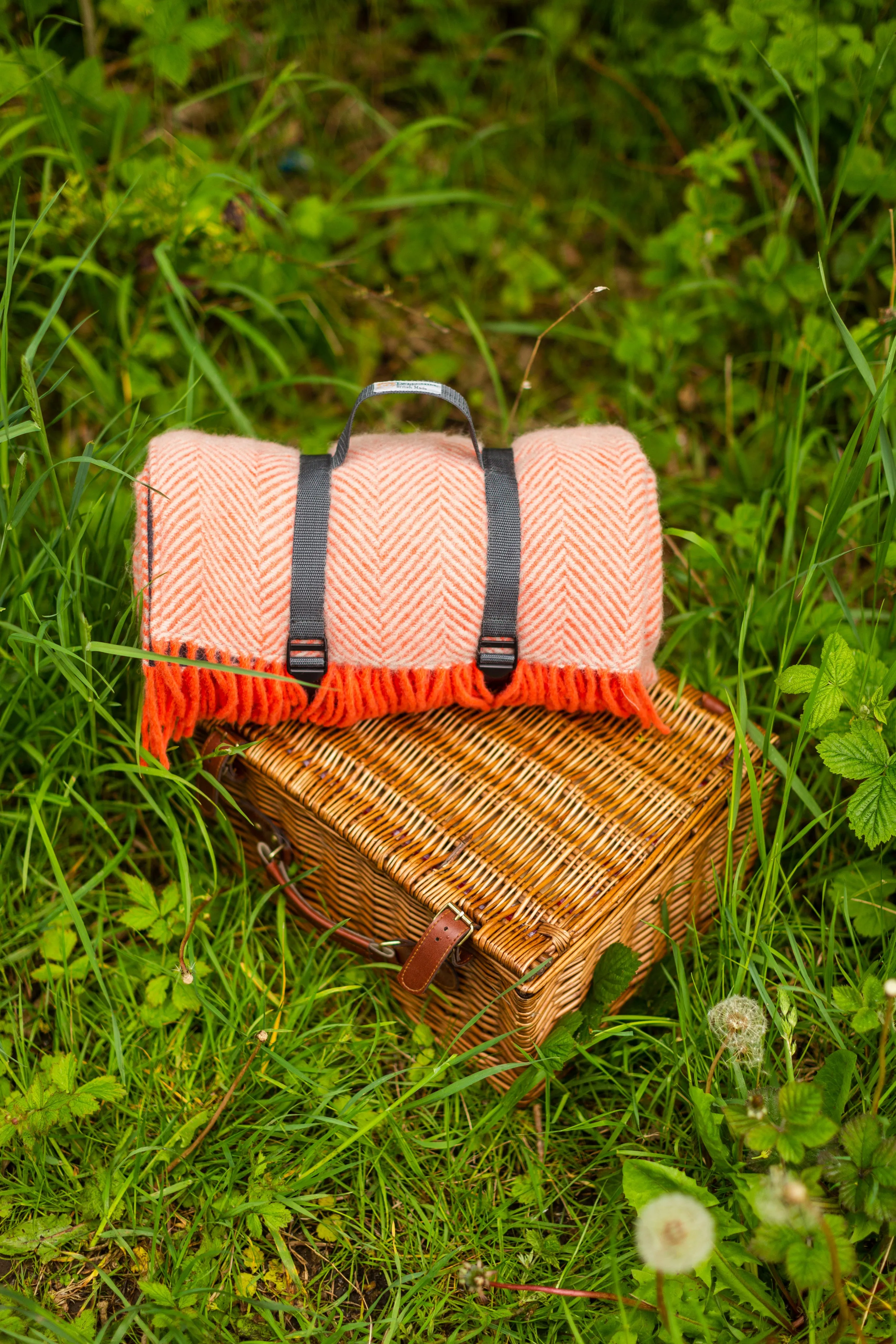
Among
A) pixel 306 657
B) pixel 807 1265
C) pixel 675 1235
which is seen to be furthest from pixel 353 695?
pixel 807 1265

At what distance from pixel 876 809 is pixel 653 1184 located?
661 millimetres

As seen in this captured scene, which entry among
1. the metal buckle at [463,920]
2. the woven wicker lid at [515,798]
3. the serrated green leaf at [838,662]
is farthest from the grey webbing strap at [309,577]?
the serrated green leaf at [838,662]

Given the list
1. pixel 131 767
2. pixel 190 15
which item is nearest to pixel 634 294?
pixel 190 15

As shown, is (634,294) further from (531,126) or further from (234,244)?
(234,244)

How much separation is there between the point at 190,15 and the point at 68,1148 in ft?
9.03

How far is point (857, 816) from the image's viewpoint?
5.24 ft

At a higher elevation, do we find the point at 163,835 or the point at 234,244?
the point at 234,244

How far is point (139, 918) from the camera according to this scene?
1.82 meters

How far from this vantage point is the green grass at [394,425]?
162 centimetres

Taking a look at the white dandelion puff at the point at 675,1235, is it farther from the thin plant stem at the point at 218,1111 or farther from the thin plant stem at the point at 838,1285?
the thin plant stem at the point at 218,1111

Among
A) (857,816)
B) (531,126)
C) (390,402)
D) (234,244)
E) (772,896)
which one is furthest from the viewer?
(531,126)

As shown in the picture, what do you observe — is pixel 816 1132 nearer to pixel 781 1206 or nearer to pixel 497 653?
pixel 781 1206

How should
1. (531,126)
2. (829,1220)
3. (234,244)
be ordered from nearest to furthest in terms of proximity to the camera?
1. (829,1220)
2. (234,244)
3. (531,126)

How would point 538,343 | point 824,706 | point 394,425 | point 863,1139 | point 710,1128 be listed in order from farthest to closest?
point 394,425 < point 538,343 < point 824,706 < point 710,1128 < point 863,1139
